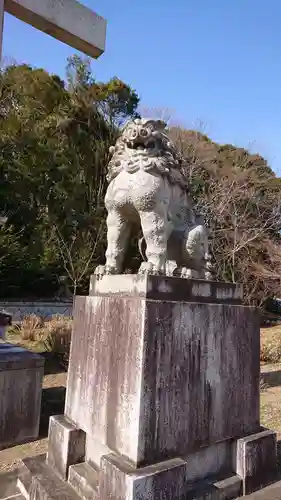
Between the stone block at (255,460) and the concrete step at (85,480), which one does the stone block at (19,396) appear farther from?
the stone block at (255,460)

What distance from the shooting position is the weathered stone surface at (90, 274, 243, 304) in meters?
2.29

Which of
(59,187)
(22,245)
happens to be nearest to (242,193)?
(59,187)

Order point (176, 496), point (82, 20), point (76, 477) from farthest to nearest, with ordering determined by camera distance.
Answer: point (82, 20)
point (76, 477)
point (176, 496)

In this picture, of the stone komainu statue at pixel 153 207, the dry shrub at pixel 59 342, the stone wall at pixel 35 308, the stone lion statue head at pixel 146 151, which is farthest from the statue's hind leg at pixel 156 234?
the stone wall at pixel 35 308

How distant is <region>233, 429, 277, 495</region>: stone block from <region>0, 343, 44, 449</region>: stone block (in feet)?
7.71

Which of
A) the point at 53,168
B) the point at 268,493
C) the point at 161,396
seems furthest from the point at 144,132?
the point at 53,168

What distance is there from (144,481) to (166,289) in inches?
43.0

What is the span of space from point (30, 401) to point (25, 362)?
0.44 meters

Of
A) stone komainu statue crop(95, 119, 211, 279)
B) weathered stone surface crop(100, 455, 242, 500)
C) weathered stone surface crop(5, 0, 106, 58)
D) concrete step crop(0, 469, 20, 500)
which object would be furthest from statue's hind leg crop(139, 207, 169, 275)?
weathered stone surface crop(5, 0, 106, 58)

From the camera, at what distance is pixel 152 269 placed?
242 centimetres

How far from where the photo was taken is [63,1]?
13.1 feet

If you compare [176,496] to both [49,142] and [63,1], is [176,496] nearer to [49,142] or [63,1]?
[63,1]

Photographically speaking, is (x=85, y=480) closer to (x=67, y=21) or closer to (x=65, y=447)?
(x=65, y=447)

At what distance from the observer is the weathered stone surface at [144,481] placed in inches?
76.7
